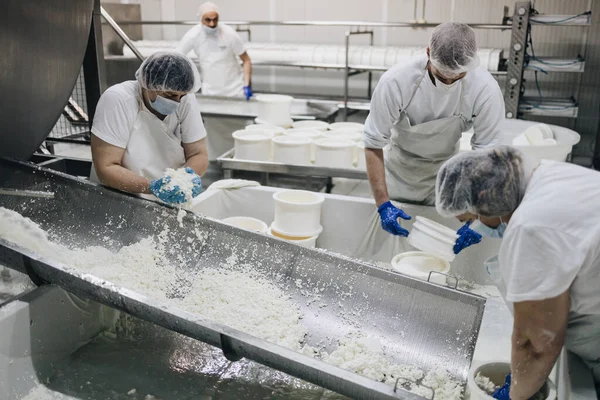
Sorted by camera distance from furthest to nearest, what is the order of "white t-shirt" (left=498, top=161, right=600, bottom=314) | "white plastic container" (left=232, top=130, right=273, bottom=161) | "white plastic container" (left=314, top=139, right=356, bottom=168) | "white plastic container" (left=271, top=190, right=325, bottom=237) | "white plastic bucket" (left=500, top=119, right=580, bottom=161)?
"white plastic container" (left=232, top=130, right=273, bottom=161), "white plastic container" (left=314, top=139, right=356, bottom=168), "white plastic bucket" (left=500, top=119, right=580, bottom=161), "white plastic container" (left=271, top=190, right=325, bottom=237), "white t-shirt" (left=498, top=161, right=600, bottom=314)

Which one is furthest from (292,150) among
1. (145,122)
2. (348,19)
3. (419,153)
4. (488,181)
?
(348,19)

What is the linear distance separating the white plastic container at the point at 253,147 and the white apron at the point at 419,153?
1039mm

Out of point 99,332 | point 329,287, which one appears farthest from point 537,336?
point 99,332

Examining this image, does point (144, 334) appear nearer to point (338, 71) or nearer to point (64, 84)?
point (64, 84)

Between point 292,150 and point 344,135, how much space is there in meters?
0.44

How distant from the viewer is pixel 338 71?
6164 mm

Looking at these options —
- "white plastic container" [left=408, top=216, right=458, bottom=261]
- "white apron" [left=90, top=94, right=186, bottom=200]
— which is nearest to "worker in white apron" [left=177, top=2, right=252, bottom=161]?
"white apron" [left=90, top=94, right=186, bottom=200]

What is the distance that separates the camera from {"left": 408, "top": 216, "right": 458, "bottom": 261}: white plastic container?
2062 mm

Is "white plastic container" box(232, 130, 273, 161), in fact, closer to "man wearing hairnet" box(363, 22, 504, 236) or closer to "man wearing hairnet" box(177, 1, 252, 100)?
"man wearing hairnet" box(363, 22, 504, 236)

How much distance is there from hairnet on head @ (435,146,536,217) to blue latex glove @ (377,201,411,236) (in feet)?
3.22

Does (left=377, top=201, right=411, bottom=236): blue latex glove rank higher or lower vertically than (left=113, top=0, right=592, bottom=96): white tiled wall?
lower

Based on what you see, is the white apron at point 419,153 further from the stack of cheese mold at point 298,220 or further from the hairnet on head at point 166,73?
the hairnet on head at point 166,73

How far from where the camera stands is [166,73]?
208cm

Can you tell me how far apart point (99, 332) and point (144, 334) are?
0.17 meters
